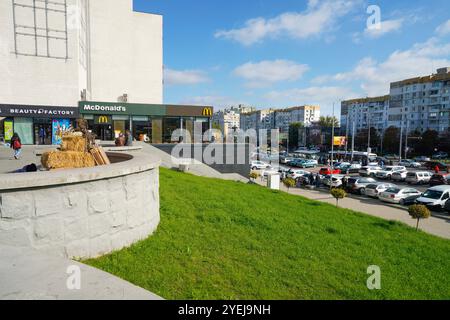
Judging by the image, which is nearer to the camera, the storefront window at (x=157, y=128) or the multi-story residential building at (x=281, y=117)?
the storefront window at (x=157, y=128)

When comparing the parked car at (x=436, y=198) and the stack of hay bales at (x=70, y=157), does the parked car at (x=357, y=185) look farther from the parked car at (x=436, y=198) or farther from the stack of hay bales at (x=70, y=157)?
the stack of hay bales at (x=70, y=157)

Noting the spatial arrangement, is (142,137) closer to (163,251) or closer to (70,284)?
A: (163,251)

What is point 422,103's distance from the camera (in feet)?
231

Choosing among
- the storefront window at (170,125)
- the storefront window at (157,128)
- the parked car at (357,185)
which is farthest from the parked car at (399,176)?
the storefront window at (157,128)

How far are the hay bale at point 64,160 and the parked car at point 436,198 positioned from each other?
19849 mm

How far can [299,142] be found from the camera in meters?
95.2

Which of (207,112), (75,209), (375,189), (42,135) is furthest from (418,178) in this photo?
(42,135)

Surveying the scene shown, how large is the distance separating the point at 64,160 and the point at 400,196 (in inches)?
857

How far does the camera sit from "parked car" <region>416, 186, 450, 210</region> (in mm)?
18312

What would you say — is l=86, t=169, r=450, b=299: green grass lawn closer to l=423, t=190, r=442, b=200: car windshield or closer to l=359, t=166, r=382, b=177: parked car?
l=423, t=190, r=442, b=200: car windshield

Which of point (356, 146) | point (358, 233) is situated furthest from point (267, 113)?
point (358, 233)

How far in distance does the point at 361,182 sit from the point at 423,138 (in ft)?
157

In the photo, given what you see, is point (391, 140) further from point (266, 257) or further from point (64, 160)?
point (64, 160)

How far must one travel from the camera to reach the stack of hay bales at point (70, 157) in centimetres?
609
